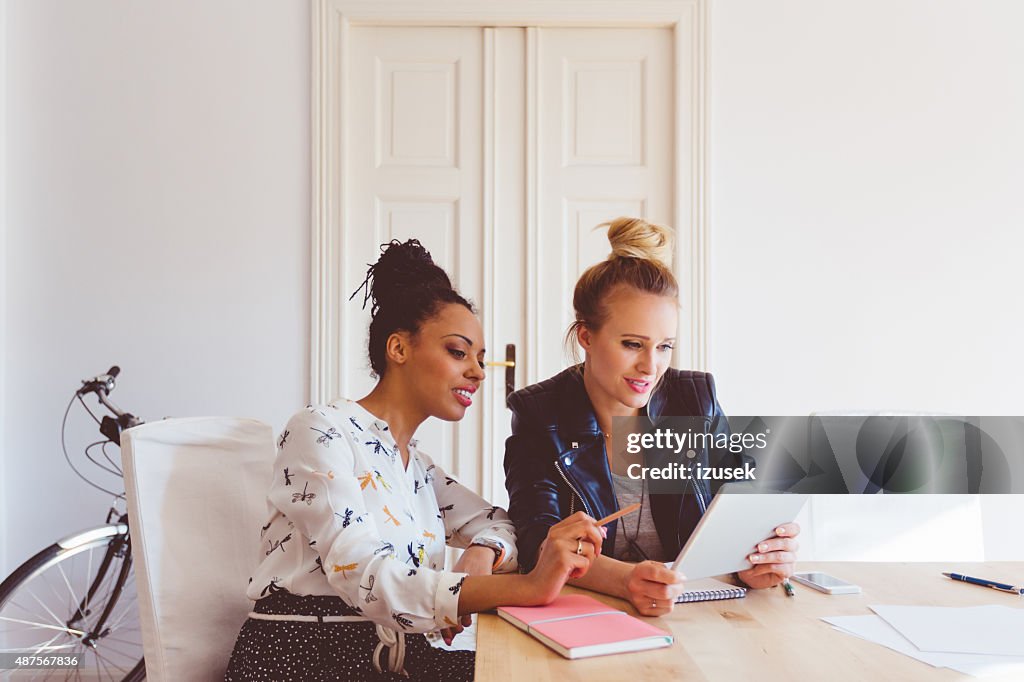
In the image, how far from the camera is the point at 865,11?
288 centimetres

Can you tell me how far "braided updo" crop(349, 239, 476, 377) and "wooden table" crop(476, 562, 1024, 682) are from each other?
55 centimetres

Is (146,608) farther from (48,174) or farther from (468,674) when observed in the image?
(48,174)

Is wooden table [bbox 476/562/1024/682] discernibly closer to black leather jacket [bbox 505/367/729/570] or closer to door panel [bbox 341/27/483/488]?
black leather jacket [bbox 505/367/729/570]

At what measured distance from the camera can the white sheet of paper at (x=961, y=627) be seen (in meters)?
0.99

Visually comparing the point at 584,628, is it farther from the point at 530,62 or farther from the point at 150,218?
the point at 150,218

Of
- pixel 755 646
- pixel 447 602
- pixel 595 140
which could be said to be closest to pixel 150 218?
pixel 595 140

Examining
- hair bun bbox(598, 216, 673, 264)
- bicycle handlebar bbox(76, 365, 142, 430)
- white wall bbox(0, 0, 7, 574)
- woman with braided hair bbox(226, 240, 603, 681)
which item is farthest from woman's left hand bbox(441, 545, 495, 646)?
white wall bbox(0, 0, 7, 574)

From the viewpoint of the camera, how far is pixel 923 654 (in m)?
0.97

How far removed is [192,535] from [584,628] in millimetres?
684

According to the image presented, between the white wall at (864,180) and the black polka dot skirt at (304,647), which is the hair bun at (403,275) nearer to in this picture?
the black polka dot skirt at (304,647)

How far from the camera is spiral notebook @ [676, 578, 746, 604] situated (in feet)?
4.01

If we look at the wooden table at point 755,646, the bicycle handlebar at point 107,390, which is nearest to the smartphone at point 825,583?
the wooden table at point 755,646

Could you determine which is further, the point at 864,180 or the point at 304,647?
the point at 864,180

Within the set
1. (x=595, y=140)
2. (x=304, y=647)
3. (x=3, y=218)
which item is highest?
(x=595, y=140)
